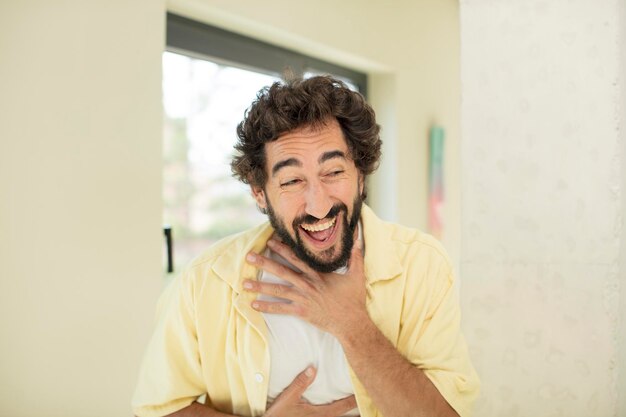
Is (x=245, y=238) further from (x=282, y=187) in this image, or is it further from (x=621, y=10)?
(x=621, y=10)

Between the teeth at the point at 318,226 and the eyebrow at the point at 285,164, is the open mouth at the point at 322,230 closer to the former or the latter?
the teeth at the point at 318,226

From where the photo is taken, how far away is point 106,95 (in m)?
2.05

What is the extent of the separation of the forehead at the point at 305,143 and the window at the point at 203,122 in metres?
1.20

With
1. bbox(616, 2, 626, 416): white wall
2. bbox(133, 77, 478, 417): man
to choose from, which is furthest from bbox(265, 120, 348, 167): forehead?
bbox(616, 2, 626, 416): white wall

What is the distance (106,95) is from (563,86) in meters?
1.58

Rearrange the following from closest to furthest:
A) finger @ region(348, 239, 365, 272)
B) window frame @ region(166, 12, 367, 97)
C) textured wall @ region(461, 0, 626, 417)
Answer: finger @ region(348, 239, 365, 272), textured wall @ region(461, 0, 626, 417), window frame @ region(166, 12, 367, 97)

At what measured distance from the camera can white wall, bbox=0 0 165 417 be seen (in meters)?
1.81

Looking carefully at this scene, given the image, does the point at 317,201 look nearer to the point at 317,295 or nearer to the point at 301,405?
the point at 317,295

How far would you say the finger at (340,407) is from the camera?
1.38 metres

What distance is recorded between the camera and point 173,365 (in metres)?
1.39

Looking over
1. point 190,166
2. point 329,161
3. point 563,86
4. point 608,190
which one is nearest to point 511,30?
point 563,86

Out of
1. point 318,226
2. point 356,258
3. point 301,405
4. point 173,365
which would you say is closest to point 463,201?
point 356,258

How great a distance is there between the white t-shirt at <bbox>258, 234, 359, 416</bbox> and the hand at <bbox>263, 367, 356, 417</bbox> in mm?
26

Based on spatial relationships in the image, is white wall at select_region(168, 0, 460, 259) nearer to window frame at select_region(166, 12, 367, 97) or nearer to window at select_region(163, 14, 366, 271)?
window frame at select_region(166, 12, 367, 97)
